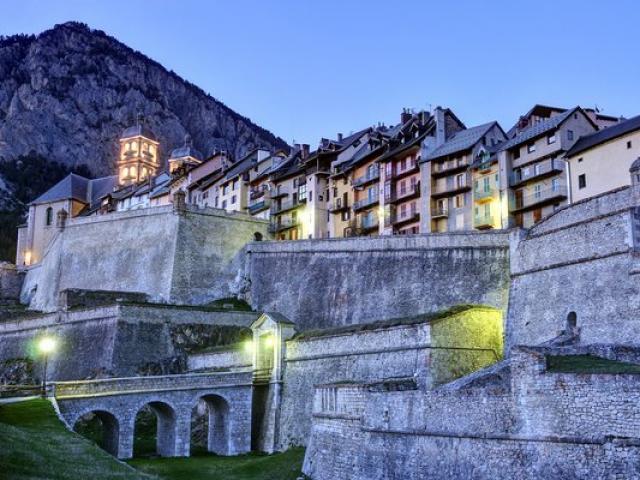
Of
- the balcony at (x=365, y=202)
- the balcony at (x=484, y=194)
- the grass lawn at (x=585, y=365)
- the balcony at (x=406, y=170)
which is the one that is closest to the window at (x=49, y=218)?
the balcony at (x=365, y=202)

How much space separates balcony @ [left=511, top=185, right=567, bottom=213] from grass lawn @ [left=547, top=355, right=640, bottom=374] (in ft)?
85.2

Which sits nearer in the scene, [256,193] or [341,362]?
[341,362]

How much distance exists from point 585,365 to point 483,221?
33.3 m

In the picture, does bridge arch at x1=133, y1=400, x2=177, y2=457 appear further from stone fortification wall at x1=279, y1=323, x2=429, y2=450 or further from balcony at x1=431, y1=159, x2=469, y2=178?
balcony at x1=431, y1=159, x2=469, y2=178

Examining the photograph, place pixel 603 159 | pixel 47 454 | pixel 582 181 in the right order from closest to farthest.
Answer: pixel 47 454 < pixel 603 159 < pixel 582 181

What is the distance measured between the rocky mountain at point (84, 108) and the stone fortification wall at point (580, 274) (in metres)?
104

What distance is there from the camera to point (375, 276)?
50250 millimetres

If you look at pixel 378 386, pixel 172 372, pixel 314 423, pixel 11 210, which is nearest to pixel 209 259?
pixel 172 372

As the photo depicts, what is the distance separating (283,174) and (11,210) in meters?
69.9

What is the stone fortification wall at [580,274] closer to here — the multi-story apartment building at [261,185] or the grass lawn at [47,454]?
the grass lawn at [47,454]

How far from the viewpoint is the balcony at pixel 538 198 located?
5103 centimetres

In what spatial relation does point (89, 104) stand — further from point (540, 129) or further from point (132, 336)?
point (540, 129)

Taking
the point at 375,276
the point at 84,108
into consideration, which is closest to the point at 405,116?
the point at 375,276

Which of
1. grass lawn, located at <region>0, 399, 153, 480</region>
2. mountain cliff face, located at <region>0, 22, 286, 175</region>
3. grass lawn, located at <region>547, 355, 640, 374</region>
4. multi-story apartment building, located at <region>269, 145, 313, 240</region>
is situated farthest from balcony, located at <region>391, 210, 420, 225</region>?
mountain cliff face, located at <region>0, 22, 286, 175</region>
